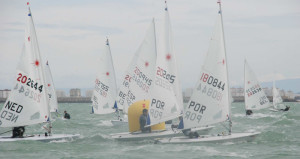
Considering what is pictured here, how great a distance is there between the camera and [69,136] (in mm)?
24531

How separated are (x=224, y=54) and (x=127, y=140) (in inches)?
261

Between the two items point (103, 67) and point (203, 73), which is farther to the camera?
point (103, 67)

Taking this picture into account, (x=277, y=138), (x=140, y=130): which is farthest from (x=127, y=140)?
(x=277, y=138)

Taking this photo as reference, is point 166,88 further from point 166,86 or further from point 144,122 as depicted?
point 144,122

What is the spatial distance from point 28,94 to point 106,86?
18754mm

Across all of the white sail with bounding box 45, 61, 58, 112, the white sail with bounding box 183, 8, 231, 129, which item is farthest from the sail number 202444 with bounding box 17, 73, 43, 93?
the white sail with bounding box 45, 61, 58, 112

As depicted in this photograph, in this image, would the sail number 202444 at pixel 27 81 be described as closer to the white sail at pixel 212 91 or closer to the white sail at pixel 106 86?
the white sail at pixel 212 91

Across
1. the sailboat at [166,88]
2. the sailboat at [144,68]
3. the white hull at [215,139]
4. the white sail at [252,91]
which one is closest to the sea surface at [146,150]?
the white hull at [215,139]

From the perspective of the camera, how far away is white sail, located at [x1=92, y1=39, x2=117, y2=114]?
42.5 meters

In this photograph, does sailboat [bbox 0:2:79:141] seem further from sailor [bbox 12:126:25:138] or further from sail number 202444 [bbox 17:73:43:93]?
sailor [bbox 12:126:25:138]

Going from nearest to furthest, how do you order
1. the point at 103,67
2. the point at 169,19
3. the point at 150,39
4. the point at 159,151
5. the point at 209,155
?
the point at 209,155 → the point at 159,151 → the point at 169,19 → the point at 150,39 → the point at 103,67

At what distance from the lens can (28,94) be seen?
79.6 feet

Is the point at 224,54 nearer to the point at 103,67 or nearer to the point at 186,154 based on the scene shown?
the point at 186,154

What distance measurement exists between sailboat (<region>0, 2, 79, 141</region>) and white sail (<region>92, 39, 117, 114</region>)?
59.7ft
